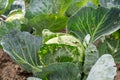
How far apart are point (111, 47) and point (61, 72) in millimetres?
324

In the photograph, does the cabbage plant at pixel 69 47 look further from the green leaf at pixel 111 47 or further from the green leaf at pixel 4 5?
the green leaf at pixel 4 5

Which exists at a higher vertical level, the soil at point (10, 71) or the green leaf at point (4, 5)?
the green leaf at point (4, 5)

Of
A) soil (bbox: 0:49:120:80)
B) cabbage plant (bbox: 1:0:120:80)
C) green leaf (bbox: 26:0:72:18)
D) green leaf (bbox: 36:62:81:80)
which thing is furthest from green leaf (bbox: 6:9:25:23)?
green leaf (bbox: 36:62:81:80)

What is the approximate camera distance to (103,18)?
56.2 inches

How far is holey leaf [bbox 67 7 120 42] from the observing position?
142 centimetres

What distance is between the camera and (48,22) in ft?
5.49

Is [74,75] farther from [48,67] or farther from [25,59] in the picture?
[25,59]

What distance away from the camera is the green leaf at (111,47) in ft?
4.99

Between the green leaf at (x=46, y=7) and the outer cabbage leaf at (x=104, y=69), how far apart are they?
1.99 ft

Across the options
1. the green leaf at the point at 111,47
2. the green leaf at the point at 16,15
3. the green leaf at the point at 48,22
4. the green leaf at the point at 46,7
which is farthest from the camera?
the green leaf at the point at 16,15

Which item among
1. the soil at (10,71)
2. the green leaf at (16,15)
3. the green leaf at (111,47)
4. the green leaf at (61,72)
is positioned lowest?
the soil at (10,71)

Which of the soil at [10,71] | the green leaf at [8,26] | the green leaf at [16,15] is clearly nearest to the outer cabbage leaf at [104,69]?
the soil at [10,71]

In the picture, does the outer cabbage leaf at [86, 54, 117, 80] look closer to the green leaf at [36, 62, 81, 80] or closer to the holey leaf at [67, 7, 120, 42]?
the green leaf at [36, 62, 81, 80]

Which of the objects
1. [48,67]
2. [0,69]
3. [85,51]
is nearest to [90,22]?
[85,51]
